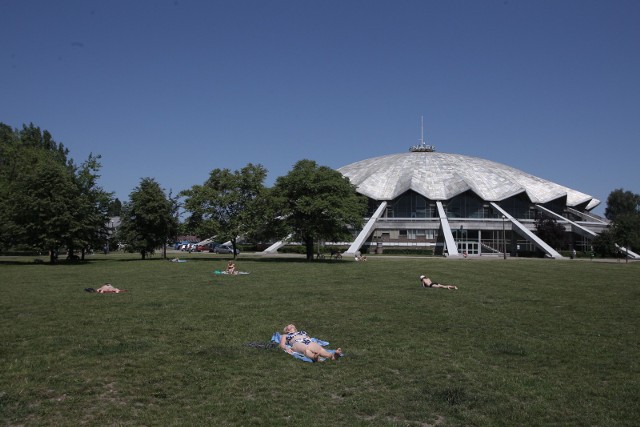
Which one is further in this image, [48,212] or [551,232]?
[551,232]

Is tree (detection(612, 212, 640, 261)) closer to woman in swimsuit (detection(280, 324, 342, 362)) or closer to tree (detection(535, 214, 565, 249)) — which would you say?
tree (detection(535, 214, 565, 249))

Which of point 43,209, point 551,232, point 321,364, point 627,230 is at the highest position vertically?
point 551,232

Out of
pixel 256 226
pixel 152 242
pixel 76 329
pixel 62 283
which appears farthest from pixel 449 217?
pixel 76 329

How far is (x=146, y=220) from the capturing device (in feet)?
155

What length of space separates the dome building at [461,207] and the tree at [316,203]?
17.6 meters

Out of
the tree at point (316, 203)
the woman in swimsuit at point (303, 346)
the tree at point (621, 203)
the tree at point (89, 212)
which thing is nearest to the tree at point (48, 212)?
the tree at point (89, 212)

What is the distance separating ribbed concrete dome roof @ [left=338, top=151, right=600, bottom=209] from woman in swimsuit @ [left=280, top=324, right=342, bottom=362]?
2618 inches

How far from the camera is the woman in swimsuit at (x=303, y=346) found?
9266mm

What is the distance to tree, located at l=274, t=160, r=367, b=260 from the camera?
43.7 m

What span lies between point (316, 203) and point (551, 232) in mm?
36768

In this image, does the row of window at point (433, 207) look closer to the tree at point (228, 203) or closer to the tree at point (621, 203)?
the tree at point (228, 203)

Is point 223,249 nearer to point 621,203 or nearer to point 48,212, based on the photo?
point 48,212

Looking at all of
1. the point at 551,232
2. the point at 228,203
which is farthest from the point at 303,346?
the point at 551,232

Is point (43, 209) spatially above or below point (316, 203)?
below
